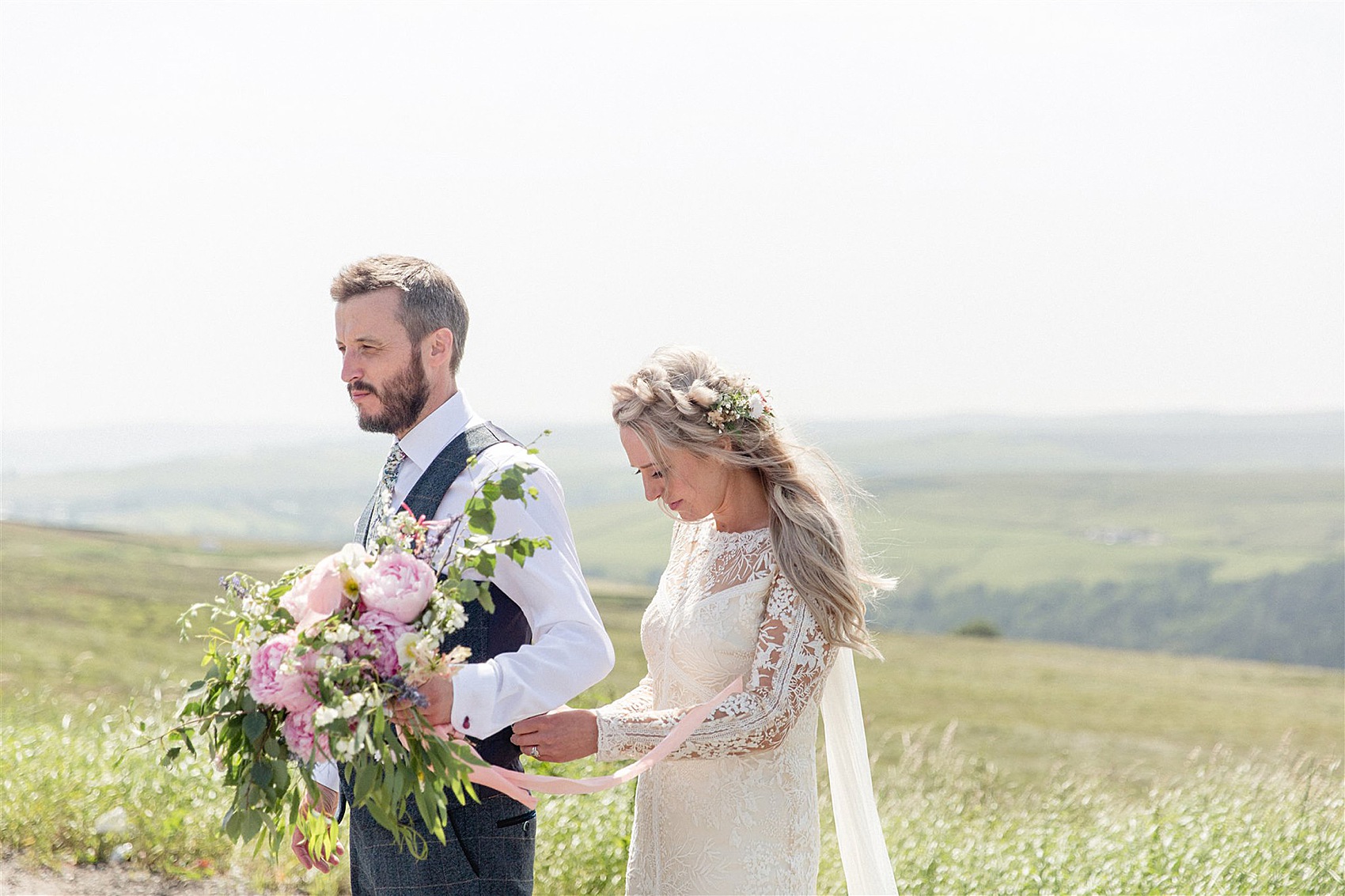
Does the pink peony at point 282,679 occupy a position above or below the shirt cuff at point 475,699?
above

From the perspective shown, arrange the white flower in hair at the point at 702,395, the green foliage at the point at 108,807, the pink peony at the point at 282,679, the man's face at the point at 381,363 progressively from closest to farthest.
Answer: the pink peony at the point at 282,679
the man's face at the point at 381,363
the white flower in hair at the point at 702,395
the green foliage at the point at 108,807

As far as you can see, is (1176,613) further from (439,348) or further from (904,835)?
(439,348)

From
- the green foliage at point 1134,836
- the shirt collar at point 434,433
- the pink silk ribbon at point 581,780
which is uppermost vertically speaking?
the shirt collar at point 434,433

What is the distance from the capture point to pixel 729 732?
368 centimetres

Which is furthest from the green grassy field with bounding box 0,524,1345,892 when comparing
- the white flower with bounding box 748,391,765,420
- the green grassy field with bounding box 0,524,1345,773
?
the green grassy field with bounding box 0,524,1345,773

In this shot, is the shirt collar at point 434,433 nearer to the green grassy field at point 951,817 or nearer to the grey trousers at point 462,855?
the grey trousers at point 462,855

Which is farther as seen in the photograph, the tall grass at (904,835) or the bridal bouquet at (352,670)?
the tall grass at (904,835)

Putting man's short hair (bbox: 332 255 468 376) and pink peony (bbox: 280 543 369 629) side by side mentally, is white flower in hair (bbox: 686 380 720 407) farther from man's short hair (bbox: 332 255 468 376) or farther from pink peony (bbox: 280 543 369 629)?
pink peony (bbox: 280 543 369 629)

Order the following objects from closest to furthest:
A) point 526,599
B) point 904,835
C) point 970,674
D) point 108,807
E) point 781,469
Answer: point 526,599 < point 781,469 < point 108,807 < point 904,835 < point 970,674

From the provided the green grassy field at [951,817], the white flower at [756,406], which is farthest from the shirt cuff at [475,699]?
the green grassy field at [951,817]

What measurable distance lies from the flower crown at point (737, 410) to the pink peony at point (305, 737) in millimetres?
1664

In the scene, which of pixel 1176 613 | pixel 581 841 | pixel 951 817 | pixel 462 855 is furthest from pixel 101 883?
pixel 1176 613

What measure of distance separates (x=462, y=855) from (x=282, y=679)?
0.96 metres

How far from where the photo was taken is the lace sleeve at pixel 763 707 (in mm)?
3680
